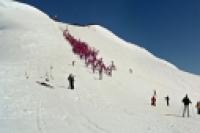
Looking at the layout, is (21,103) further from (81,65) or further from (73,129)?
(81,65)

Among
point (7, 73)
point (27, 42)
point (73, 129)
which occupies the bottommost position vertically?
point (73, 129)

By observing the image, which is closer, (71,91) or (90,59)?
(71,91)

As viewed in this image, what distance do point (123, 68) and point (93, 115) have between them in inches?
1293

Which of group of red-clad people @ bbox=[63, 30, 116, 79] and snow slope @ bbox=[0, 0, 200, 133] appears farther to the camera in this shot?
group of red-clad people @ bbox=[63, 30, 116, 79]

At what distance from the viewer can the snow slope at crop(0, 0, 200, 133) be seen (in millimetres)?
22688

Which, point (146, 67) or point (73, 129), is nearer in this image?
point (73, 129)

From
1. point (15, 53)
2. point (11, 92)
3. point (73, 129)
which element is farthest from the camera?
point (15, 53)

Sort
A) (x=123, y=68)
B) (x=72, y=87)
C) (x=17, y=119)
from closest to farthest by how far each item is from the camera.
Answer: (x=17, y=119)
(x=72, y=87)
(x=123, y=68)

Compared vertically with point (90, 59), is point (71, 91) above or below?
below

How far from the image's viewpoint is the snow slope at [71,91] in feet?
74.4

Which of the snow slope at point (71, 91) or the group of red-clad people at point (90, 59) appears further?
the group of red-clad people at point (90, 59)

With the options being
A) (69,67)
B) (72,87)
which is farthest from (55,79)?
(69,67)

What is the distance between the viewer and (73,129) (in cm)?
2055

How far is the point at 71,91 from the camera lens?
34531 mm
